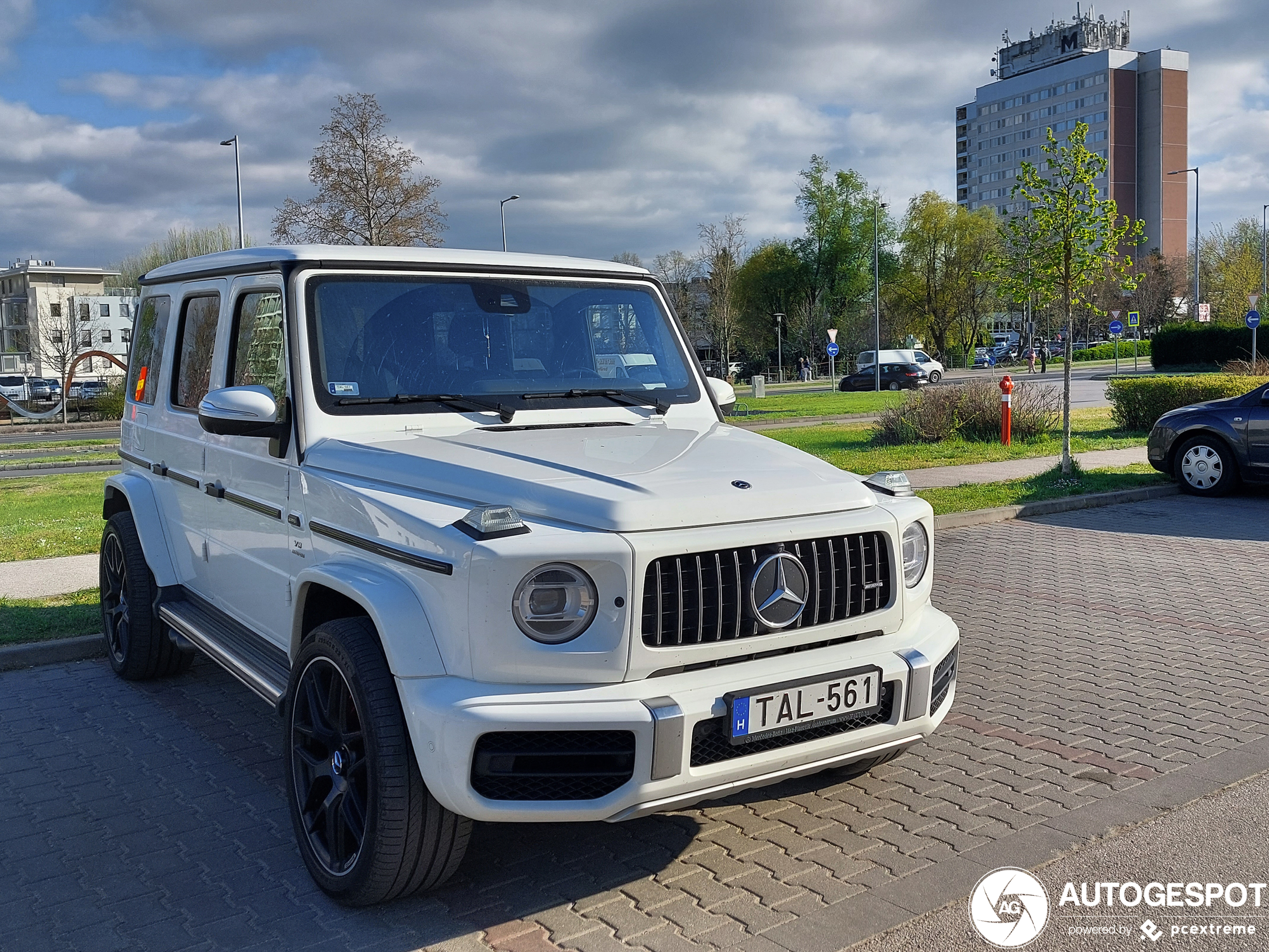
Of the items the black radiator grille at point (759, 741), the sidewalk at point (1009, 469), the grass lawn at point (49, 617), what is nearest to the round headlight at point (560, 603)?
the black radiator grille at point (759, 741)

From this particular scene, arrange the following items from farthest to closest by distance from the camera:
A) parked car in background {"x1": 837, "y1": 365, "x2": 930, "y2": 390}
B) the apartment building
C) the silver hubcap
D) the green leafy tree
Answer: the apartment building
parked car in background {"x1": 837, "y1": 365, "x2": 930, "y2": 390}
the green leafy tree
the silver hubcap

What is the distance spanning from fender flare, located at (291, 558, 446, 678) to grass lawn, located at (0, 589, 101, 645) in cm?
410

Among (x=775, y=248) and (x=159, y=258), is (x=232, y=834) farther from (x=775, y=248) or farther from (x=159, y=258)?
(x=775, y=248)

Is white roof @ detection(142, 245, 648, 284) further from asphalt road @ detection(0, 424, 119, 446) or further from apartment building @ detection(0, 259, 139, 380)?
apartment building @ detection(0, 259, 139, 380)

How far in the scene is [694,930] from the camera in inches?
130

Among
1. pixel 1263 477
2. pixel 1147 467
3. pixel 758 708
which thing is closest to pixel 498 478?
pixel 758 708

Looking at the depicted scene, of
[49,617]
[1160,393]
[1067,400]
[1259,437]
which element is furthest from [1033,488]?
[49,617]

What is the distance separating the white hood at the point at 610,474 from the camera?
10.8ft

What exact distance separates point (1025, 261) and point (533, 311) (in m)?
11.1

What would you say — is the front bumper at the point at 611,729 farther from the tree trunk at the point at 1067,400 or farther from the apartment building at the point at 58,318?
the apartment building at the point at 58,318

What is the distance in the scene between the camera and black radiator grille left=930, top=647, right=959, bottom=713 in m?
3.73

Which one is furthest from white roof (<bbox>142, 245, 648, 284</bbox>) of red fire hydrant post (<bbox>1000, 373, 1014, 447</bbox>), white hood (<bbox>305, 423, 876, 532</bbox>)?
red fire hydrant post (<bbox>1000, 373, 1014, 447</bbox>)

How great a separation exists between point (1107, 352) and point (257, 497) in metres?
70.5

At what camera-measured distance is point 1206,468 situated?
1288 cm
